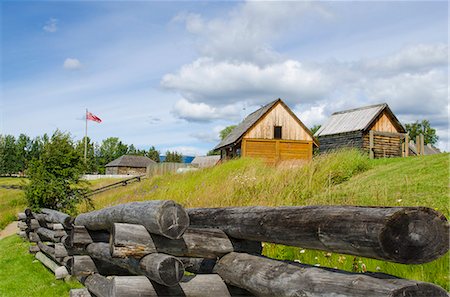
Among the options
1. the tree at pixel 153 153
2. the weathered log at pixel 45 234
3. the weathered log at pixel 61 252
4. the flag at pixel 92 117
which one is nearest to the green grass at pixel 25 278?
the weathered log at pixel 61 252

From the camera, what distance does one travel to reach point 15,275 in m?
8.69

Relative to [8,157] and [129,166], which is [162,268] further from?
[8,157]

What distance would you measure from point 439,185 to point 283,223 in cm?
799

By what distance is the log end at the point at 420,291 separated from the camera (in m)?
2.17

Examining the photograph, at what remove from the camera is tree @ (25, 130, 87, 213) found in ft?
37.7

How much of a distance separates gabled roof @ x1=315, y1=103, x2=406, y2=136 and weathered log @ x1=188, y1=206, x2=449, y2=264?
27.0 m

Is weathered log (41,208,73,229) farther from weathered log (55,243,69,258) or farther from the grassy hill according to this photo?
the grassy hill

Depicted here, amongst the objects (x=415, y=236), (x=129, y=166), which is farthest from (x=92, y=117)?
(x=415, y=236)

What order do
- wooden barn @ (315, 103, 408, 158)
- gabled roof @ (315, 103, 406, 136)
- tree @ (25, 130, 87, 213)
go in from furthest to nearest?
gabled roof @ (315, 103, 406, 136) → wooden barn @ (315, 103, 408, 158) → tree @ (25, 130, 87, 213)

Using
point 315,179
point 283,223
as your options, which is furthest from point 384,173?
point 283,223

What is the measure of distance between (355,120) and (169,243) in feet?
93.5

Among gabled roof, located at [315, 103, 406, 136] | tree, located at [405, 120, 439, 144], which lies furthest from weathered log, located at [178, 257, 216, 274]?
tree, located at [405, 120, 439, 144]

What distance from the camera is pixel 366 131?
2912 centimetres

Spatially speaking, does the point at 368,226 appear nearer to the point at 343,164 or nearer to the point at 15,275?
the point at 15,275
